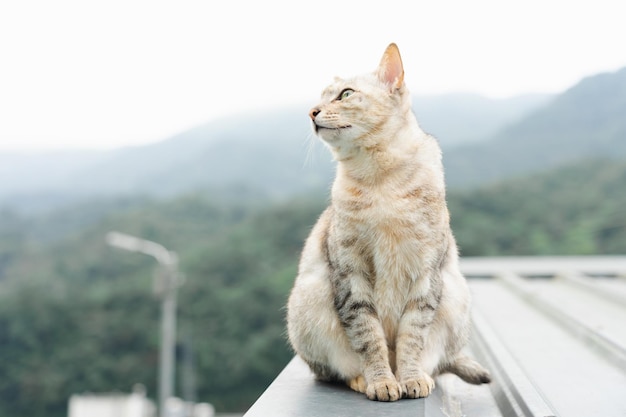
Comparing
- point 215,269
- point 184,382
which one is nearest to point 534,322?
point 184,382

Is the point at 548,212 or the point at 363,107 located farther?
the point at 548,212

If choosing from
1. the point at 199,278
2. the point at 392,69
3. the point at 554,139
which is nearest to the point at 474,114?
the point at 554,139

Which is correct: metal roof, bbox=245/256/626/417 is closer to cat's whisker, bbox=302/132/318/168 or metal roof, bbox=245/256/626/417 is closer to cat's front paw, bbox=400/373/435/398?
cat's front paw, bbox=400/373/435/398

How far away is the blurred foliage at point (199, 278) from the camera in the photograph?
1789 centimetres

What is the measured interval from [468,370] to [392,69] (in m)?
0.82

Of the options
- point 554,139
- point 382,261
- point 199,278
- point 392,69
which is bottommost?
point 199,278

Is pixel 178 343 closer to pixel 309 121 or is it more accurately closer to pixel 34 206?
pixel 34 206

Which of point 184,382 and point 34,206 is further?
point 34,206

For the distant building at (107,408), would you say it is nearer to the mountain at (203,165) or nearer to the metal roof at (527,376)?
the metal roof at (527,376)

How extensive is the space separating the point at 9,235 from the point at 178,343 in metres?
11.3

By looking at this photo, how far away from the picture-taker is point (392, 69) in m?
1.77

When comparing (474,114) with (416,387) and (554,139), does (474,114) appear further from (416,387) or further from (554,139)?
(416,387)

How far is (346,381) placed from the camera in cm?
174

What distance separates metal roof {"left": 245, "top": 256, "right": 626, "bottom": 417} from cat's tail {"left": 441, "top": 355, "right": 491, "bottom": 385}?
1.2 inches
